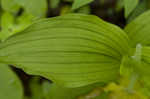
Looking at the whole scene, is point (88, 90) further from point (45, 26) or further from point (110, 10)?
point (110, 10)

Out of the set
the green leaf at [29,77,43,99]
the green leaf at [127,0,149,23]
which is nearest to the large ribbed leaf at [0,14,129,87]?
the green leaf at [127,0,149,23]

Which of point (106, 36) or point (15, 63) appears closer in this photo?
point (15, 63)

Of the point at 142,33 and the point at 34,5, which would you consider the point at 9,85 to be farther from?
the point at 142,33

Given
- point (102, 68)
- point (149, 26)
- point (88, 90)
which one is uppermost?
point (149, 26)

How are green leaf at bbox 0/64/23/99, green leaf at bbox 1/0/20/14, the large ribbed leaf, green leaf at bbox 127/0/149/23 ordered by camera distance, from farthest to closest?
1. green leaf at bbox 127/0/149/23
2. green leaf at bbox 1/0/20/14
3. green leaf at bbox 0/64/23/99
4. the large ribbed leaf

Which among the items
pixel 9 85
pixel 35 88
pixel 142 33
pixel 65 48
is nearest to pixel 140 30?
pixel 142 33

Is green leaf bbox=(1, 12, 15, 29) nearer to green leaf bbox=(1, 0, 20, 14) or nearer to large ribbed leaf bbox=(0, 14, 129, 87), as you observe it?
green leaf bbox=(1, 0, 20, 14)

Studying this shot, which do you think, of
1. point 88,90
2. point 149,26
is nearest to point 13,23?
point 88,90

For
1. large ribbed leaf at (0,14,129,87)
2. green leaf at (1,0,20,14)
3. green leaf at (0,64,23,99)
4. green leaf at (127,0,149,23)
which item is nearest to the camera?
large ribbed leaf at (0,14,129,87)
